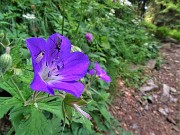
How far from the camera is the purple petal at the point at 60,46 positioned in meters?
1.04

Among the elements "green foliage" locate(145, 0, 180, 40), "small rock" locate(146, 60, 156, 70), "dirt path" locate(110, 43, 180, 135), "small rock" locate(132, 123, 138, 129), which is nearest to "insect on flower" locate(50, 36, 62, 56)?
"dirt path" locate(110, 43, 180, 135)

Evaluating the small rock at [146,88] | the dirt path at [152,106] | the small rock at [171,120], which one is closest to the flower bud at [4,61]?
the dirt path at [152,106]

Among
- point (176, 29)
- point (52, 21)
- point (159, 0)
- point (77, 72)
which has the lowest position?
point (176, 29)

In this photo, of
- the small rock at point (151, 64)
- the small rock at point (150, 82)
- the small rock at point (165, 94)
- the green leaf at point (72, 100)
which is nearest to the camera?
the green leaf at point (72, 100)

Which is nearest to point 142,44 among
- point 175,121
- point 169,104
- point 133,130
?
point 169,104

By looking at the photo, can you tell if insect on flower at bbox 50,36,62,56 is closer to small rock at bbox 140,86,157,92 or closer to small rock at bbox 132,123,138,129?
small rock at bbox 132,123,138,129

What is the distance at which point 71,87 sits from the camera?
92cm

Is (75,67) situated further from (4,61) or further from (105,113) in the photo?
(105,113)

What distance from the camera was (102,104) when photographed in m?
2.89

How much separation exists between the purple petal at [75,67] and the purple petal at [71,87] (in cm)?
5

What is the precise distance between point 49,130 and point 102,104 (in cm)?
181

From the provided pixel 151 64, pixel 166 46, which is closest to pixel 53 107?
pixel 151 64

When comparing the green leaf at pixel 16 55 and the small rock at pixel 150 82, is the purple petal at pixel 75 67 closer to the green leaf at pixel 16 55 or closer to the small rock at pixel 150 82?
the green leaf at pixel 16 55

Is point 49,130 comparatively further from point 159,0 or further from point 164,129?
point 159,0
